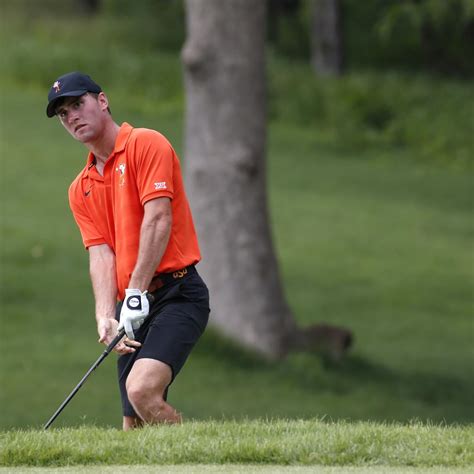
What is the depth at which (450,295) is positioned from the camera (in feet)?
63.2

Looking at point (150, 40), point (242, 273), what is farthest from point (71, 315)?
point (150, 40)

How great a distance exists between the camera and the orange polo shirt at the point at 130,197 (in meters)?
6.93

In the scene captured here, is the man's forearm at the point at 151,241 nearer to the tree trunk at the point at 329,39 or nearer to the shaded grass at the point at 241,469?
the shaded grass at the point at 241,469

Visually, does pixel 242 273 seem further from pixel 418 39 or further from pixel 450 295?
pixel 418 39

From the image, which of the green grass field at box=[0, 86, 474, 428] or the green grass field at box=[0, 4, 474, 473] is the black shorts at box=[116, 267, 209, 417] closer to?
the green grass field at box=[0, 4, 474, 473]

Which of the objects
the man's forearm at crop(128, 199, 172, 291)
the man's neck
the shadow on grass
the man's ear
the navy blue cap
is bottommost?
the shadow on grass

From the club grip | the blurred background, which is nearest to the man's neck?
the club grip

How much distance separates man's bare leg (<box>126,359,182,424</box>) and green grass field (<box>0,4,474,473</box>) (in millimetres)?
183

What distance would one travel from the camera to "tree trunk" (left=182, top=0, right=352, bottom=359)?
48.9 ft

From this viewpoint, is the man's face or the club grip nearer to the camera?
the club grip

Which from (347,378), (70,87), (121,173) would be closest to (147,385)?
(121,173)

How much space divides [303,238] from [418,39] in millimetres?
25080

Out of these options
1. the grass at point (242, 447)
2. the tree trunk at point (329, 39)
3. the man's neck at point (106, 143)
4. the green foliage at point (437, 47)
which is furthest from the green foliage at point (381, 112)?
the grass at point (242, 447)

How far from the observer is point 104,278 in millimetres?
7285
